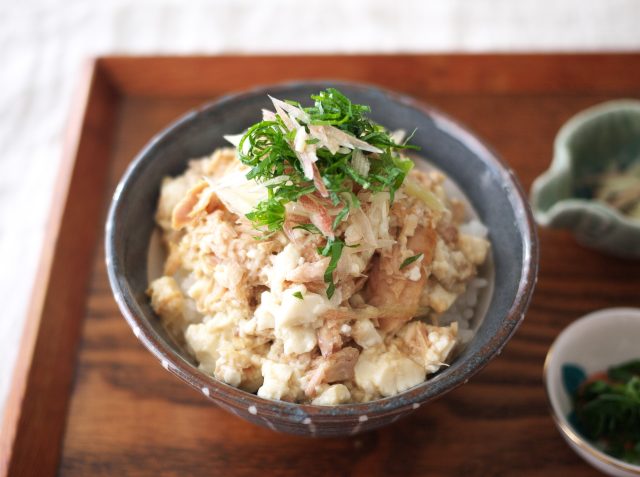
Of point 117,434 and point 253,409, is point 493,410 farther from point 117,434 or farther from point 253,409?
point 117,434

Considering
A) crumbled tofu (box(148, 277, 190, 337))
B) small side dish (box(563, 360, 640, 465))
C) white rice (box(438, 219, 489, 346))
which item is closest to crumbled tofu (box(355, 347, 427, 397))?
white rice (box(438, 219, 489, 346))

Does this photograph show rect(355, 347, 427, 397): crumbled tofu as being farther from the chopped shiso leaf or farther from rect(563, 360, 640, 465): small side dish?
rect(563, 360, 640, 465): small side dish

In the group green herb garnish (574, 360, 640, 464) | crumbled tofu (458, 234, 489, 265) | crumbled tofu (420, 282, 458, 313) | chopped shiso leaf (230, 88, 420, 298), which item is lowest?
green herb garnish (574, 360, 640, 464)

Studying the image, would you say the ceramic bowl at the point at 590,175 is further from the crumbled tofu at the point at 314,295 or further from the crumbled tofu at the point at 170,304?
the crumbled tofu at the point at 170,304

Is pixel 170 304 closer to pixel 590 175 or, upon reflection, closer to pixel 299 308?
pixel 299 308

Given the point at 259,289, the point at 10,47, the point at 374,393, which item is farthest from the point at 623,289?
the point at 10,47

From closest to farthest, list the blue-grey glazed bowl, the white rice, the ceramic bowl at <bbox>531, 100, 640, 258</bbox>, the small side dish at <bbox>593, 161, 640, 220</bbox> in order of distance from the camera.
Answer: the blue-grey glazed bowl, the white rice, the ceramic bowl at <bbox>531, 100, 640, 258</bbox>, the small side dish at <bbox>593, 161, 640, 220</bbox>

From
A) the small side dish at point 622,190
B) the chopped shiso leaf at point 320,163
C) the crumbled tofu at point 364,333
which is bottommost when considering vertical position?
the crumbled tofu at point 364,333

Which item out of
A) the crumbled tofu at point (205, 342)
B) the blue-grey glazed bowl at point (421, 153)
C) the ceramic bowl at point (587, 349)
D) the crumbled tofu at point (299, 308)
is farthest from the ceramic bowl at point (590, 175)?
the crumbled tofu at point (205, 342)
